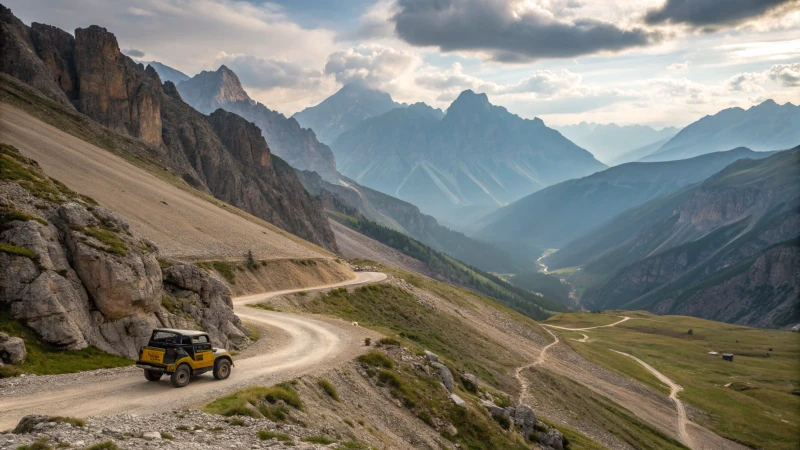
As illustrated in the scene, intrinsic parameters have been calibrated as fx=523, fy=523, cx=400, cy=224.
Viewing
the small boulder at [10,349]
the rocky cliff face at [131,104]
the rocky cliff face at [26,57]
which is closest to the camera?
the small boulder at [10,349]

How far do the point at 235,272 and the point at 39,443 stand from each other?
1904 inches

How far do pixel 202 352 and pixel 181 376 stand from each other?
4.70 feet

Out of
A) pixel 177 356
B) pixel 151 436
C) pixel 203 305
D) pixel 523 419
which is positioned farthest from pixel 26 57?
pixel 151 436

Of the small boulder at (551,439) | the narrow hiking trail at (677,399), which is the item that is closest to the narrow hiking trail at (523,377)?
the small boulder at (551,439)

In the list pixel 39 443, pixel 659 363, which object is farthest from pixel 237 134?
pixel 39 443

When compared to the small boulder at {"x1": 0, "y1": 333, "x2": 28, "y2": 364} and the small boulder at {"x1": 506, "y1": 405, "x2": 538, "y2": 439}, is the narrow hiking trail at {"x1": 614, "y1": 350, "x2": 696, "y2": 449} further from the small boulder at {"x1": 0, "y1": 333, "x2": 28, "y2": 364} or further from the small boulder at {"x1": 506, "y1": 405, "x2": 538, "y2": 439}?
the small boulder at {"x1": 0, "y1": 333, "x2": 28, "y2": 364}

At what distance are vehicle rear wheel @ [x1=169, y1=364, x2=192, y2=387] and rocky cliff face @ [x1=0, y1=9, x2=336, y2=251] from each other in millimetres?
109660

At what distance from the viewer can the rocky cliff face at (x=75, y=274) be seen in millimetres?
25219

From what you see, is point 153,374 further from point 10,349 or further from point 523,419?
point 523,419

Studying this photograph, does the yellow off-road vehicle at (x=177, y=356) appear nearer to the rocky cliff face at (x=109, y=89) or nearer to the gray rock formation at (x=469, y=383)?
the gray rock formation at (x=469, y=383)

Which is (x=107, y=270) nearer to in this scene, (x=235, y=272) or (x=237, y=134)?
(x=235, y=272)

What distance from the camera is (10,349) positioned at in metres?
22.7

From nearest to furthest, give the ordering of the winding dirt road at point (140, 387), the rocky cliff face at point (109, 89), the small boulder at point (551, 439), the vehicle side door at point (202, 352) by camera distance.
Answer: the winding dirt road at point (140, 387) < the vehicle side door at point (202, 352) < the small boulder at point (551, 439) < the rocky cliff face at point (109, 89)

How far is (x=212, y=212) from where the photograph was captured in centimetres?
8856
